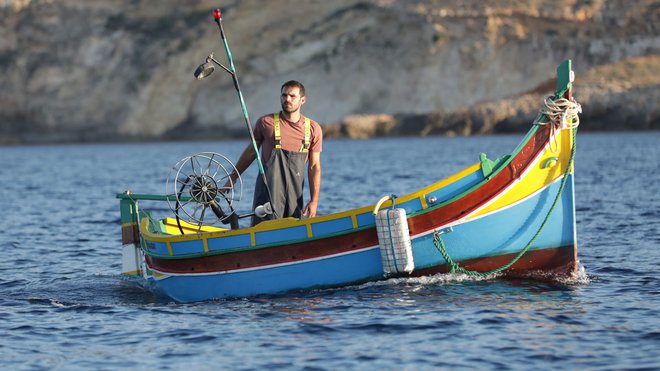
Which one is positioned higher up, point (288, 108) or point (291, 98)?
point (291, 98)

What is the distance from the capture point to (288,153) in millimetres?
13078

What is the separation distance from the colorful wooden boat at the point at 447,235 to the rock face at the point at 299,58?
54.4m

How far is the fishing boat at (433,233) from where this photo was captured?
1255 centimetres

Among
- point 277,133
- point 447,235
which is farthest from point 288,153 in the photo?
point 447,235

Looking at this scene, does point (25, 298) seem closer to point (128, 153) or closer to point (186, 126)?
point (128, 153)

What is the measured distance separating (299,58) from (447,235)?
63.3 meters

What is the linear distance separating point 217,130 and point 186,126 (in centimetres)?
271

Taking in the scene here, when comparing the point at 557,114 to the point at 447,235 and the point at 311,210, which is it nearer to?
the point at 447,235

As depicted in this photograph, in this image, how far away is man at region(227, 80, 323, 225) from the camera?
1297cm

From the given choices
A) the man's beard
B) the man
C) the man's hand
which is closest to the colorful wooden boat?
the man's hand

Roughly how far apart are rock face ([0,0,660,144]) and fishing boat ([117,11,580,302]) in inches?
2141

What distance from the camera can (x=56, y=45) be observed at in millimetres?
76688

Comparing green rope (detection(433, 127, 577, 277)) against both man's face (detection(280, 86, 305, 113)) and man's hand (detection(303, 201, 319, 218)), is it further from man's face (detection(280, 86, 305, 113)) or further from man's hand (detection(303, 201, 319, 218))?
man's face (detection(280, 86, 305, 113))

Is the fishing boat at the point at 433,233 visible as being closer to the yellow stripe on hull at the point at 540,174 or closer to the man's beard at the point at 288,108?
the yellow stripe on hull at the point at 540,174
